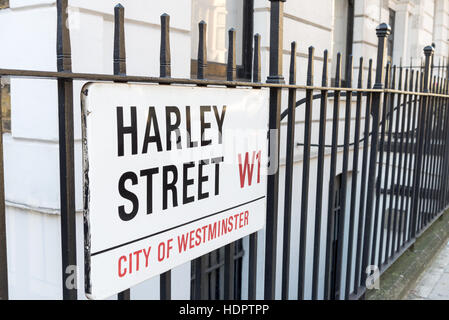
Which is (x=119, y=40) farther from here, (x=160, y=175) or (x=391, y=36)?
(x=391, y=36)

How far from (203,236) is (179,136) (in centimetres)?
38

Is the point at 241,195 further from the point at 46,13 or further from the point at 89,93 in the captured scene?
the point at 46,13

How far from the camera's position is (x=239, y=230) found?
1717 millimetres

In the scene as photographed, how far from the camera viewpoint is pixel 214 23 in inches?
164

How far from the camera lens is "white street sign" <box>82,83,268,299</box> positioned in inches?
45.4

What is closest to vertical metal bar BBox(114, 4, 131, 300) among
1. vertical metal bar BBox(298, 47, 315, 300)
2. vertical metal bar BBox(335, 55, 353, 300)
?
vertical metal bar BBox(298, 47, 315, 300)

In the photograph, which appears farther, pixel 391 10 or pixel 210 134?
pixel 391 10

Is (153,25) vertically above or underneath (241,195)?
above

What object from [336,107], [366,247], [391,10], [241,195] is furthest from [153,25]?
[391,10]

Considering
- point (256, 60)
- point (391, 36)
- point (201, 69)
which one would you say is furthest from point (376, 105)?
point (391, 36)

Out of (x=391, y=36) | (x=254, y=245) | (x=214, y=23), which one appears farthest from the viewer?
(x=391, y=36)

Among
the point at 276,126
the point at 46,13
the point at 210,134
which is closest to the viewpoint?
the point at 210,134

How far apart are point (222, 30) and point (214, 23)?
134mm
